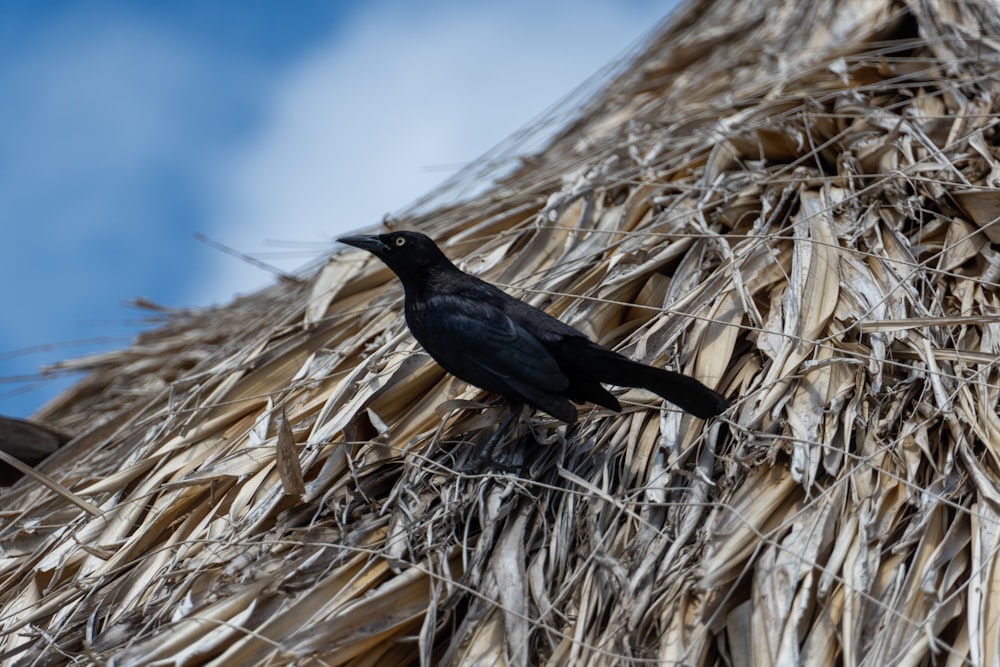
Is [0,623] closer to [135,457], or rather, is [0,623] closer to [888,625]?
[135,457]

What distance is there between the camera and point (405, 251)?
364cm

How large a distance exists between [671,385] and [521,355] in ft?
1.61

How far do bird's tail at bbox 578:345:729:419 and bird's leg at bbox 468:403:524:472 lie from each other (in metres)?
0.37

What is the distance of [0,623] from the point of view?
10.6 feet

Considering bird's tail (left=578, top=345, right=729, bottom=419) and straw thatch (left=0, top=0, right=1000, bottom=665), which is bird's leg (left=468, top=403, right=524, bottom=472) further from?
bird's tail (left=578, top=345, right=729, bottom=419)

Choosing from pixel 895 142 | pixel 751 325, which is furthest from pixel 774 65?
pixel 751 325

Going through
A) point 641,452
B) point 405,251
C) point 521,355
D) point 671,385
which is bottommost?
point 641,452

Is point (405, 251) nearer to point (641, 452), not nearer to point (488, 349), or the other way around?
point (488, 349)

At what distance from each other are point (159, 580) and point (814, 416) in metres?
1.98

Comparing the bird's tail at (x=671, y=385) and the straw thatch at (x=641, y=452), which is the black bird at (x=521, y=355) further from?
the straw thatch at (x=641, y=452)

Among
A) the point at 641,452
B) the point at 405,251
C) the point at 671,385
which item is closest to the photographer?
the point at 671,385

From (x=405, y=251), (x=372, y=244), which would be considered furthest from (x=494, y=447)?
(x=372, y=244)

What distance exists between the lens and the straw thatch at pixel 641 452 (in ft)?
8.74

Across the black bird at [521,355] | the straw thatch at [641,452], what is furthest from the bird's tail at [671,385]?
the straw thatch at [641,452]
